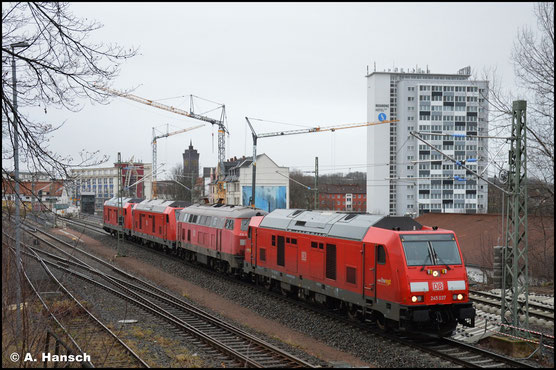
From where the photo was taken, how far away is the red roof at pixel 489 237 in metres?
33.0

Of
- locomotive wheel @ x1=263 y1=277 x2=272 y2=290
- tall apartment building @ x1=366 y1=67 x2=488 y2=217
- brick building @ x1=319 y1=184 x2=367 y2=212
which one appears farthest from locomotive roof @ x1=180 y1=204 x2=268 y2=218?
brick building @ x1=319 y1=184 x2=367 y2=212

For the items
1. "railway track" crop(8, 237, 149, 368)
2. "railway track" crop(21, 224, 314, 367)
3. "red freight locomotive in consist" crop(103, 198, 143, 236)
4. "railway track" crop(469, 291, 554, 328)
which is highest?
"red freight locomotive in consist" crop(103, 198, 143, 236)

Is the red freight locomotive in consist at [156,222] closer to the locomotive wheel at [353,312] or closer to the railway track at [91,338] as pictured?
the railway track at [91,338]

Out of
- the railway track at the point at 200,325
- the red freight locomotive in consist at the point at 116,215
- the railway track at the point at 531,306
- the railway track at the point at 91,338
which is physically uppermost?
the red freight locomotive in consist at the point at 116,215

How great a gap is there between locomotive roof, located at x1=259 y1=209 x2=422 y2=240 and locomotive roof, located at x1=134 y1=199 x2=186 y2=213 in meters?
16.5

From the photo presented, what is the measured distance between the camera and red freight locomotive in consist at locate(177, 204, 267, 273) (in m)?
27.2

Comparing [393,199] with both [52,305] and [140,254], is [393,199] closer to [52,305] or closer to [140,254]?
[140,254]

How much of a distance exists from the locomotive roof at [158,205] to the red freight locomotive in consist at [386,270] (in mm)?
20613

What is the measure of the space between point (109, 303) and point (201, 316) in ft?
16.6

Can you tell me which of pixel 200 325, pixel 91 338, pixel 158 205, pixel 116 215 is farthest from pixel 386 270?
pixel 116 215

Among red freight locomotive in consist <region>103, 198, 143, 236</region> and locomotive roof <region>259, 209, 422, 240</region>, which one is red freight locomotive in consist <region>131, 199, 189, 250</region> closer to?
red freight locomotive in consist <region>103, 198, 143, 236</region>

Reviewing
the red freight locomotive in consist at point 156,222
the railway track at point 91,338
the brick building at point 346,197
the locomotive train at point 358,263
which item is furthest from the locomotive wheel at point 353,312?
the brick building at point 346,197

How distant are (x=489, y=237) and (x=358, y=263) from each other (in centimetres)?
2477

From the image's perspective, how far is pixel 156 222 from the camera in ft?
134
